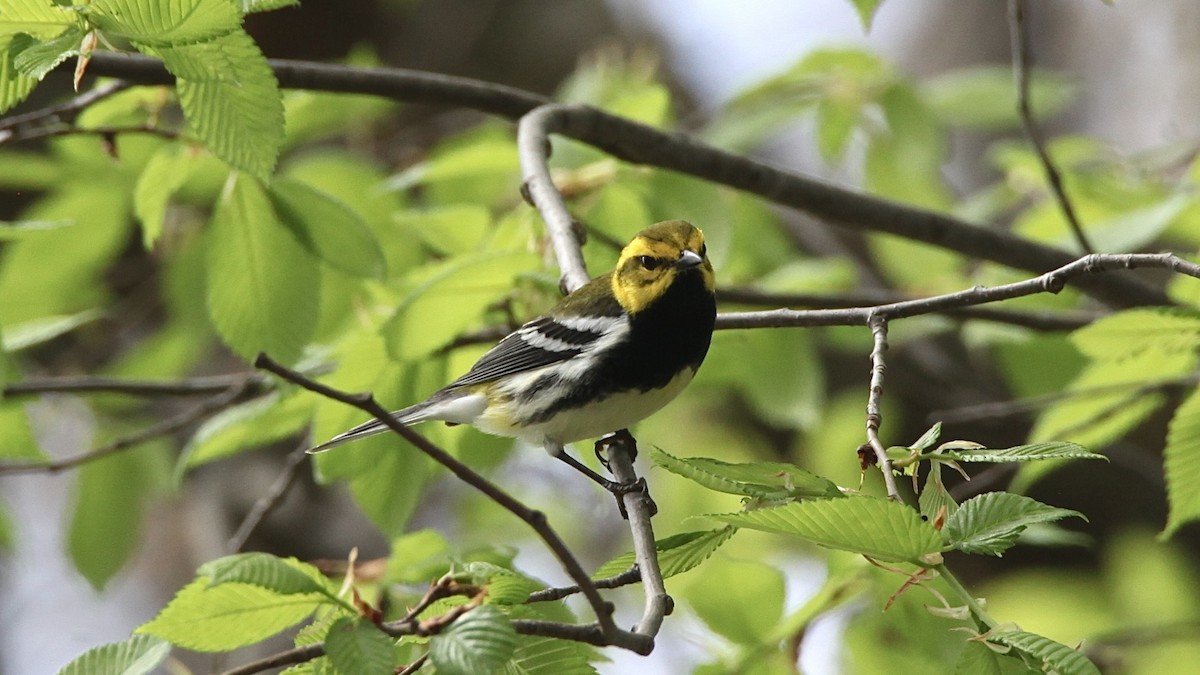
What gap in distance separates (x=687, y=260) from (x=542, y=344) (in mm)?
392

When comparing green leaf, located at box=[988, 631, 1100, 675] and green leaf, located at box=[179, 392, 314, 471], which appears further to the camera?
green leaf, located at box=[179, 392, 314, 471]

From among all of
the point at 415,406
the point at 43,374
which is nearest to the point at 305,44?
the point at 43,374

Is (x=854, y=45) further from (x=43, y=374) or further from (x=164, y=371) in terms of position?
(x=43, y=374)

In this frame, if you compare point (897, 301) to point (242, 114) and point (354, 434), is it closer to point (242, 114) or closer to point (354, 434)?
point (354, 434)

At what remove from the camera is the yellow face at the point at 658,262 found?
254 cm

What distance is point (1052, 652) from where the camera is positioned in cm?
125

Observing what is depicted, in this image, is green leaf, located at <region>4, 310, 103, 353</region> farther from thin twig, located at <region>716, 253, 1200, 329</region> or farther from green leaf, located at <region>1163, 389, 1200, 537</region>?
green leaf, located at <region>1163, 389, 1200, 537</region>

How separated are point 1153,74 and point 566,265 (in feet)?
14.7

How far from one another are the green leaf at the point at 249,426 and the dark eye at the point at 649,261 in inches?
30.9

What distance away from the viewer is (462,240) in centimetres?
294

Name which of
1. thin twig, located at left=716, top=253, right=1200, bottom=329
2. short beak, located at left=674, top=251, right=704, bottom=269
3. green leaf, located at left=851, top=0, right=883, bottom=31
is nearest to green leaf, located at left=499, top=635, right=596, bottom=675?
thin twig, located at left=716, top=253, right=1200, bottom=329

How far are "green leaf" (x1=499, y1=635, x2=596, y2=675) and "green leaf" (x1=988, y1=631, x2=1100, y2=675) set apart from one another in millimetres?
496

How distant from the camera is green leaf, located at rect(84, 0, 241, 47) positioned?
61.6 inches

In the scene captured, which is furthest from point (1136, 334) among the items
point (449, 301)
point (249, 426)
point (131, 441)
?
point (131, 441)
